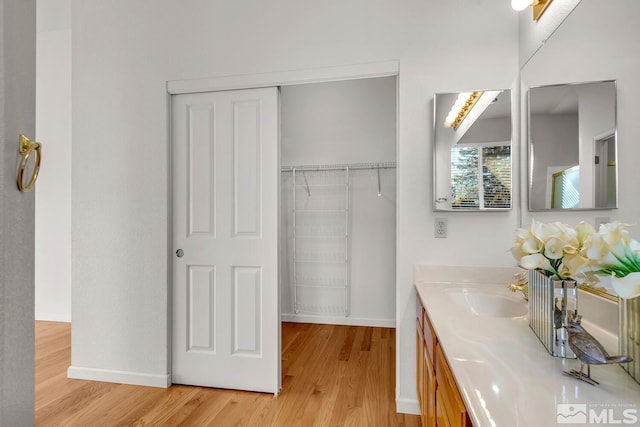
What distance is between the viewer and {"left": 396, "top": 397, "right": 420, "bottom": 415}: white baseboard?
76.5 inches

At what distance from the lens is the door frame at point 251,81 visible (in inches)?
78.7

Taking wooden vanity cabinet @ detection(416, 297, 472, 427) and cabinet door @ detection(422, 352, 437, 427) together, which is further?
cabinet door @ detection(422, 352, 437, 427)

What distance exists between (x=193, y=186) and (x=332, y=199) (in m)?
1.57

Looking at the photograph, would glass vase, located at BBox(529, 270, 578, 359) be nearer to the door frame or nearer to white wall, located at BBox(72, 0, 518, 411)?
white wall, located at BBox(72, 0, 518, 411)

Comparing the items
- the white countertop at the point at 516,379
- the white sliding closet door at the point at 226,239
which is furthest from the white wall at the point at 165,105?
the white countertop at the point at 516,379

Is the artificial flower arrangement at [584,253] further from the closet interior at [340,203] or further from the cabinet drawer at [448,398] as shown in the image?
the closet interior at [340,203]

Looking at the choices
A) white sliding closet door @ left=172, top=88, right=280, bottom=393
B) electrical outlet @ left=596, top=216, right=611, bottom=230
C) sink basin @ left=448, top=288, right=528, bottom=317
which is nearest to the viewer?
electrical outlet @ left=596, top=216, right=611, bottom=230

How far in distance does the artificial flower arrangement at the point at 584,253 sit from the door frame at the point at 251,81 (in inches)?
54.7

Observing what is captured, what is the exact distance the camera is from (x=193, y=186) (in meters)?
2.27

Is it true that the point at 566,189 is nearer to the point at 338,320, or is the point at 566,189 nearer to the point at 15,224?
the point at 15,224

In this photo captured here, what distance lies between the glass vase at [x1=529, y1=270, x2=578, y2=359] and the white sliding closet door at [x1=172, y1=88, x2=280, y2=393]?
1518 mm

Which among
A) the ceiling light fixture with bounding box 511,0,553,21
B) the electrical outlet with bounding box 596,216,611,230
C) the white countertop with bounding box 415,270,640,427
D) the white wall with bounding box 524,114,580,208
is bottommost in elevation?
the white countertop with bounding box 415,270,640,427

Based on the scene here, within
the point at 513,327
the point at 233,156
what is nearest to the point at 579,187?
the point at 513,327

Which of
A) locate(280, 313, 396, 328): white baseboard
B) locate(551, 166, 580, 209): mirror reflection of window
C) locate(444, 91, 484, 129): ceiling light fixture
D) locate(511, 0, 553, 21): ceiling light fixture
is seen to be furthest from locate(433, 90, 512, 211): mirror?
locate(280, 313, 396, 328): white baseboard
